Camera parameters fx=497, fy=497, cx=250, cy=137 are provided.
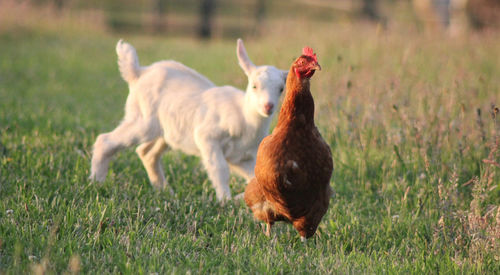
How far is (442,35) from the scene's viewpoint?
31.7ft

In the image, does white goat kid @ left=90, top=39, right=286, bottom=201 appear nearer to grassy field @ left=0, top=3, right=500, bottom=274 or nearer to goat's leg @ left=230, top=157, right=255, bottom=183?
goat's leg @ left=230, top=157, right=255, bottom=183

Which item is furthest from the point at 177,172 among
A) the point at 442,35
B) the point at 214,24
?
the point at 214,24

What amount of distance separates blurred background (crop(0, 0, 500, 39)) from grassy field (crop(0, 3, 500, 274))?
4.97 m

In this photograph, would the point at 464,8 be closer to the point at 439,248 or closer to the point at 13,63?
the point at 13,63

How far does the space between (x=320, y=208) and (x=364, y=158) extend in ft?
4.95

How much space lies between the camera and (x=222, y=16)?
23.8m

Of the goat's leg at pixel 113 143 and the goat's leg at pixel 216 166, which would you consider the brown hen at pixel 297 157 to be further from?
the goat's leg at pixel 113 143

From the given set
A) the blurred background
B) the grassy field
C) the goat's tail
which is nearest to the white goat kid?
the goat's tail

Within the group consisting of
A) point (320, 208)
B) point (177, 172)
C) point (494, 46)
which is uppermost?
point (494, 46)

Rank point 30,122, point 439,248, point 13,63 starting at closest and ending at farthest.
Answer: point 439,248 → point 30,122 → point 13,63

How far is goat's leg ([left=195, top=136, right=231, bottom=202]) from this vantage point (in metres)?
3.82

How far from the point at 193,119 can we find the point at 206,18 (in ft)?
51.8

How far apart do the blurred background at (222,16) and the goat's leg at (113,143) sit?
665 centimetres

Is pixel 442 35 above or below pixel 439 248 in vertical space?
above
